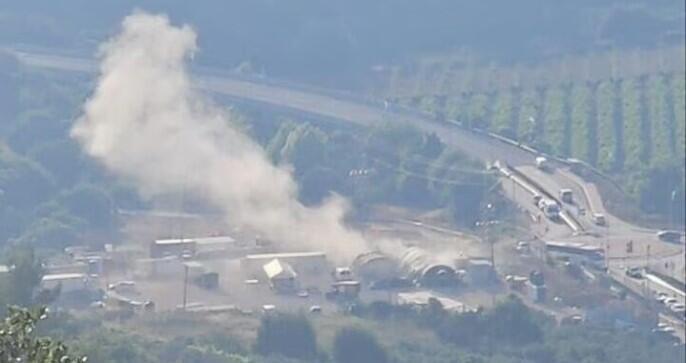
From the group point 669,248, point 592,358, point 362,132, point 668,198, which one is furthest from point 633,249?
point 592,358

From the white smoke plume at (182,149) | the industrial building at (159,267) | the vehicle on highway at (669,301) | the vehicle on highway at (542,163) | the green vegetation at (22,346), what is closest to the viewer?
the green vegetation at (22,346)

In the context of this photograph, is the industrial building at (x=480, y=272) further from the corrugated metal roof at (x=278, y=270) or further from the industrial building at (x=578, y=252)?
the corrugated metal roof at (x=278, y=270)

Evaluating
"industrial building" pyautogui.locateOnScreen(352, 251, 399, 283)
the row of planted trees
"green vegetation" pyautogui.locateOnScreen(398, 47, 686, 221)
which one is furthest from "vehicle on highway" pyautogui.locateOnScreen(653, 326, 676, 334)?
the row of planted trees

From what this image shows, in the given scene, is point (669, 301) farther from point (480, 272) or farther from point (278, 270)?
point (278, 270)

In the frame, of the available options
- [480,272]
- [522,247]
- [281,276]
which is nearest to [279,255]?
[281,276]

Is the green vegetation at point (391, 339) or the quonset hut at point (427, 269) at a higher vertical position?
the quonset hut at point (427, 269)

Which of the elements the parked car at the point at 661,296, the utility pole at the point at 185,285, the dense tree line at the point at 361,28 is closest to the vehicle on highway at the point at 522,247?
the parked car at the point at 661,296
